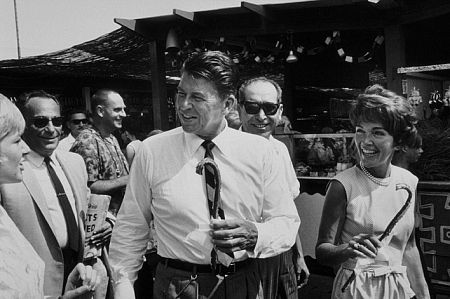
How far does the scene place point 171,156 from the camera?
→ 2.18m

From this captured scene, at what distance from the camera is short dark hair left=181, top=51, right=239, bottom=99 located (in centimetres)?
218

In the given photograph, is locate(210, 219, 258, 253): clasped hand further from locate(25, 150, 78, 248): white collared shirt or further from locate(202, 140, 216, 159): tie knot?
locate(25, 150, 78, 248): white collared shirt

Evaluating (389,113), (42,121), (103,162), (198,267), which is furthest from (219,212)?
(103,162)

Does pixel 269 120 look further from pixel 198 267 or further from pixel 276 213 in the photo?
pixel 198 267

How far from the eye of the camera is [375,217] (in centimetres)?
239

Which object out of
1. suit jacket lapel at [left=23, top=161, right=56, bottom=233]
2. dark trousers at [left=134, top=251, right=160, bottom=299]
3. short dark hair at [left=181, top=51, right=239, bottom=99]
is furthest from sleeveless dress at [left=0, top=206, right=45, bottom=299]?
dark trousers at [left=134, top=251, right=160, bottom=299]

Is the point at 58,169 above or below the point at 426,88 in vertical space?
below

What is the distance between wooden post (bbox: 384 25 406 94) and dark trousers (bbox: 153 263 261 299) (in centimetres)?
481

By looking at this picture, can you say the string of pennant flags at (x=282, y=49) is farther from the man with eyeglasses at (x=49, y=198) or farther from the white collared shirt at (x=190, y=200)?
the white collared shirt at (x=190, y=200)

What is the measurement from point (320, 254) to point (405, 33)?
16.5 feet

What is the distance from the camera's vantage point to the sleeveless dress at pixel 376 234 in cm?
234

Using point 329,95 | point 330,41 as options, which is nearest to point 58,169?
point 330,41

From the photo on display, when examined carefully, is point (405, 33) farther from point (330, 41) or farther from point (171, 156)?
point (171, 156)

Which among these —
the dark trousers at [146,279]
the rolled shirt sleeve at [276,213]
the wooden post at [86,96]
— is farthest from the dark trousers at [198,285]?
the wooden post at [86,96]
